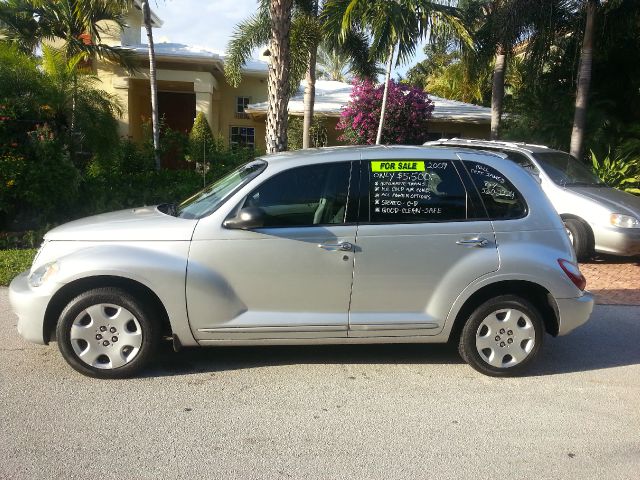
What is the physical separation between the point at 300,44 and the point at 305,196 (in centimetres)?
1101

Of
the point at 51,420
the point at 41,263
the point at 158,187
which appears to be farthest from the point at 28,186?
the point at 51,420

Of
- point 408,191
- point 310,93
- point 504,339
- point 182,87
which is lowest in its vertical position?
point 504,339

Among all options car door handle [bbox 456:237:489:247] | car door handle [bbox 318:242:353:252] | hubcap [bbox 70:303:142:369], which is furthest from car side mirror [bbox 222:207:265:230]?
car door handle [bbox 456:237:489:247]

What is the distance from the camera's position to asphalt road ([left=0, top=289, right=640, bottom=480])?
133 inches

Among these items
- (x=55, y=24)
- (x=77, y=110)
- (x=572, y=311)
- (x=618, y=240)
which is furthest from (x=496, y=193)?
(x=55, y=24)

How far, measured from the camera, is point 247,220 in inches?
170

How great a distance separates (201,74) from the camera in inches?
779

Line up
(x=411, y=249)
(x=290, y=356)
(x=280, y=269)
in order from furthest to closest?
(x=290, y=356), (x=411, y=249), (x=280, y=269)

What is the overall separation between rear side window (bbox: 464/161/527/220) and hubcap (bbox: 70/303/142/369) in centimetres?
284

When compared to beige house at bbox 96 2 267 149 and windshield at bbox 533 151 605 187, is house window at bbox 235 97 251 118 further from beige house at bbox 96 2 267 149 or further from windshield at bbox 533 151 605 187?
windshield at bbox 533 151 605 187

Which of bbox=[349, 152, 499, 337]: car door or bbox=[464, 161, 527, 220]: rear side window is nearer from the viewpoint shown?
bbox=[349, 152, 499, 337]: car door

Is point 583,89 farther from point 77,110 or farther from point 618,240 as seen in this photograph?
point 77,110

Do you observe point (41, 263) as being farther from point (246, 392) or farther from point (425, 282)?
point (425, 282)

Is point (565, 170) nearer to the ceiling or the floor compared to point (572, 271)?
nearer to the ceiling
